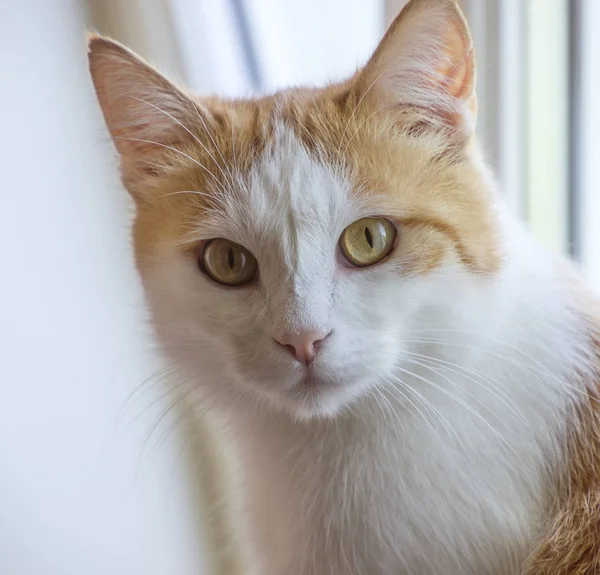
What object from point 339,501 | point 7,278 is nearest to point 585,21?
point 339,501

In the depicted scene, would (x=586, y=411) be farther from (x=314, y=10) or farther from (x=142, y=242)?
(x=314, y=10)

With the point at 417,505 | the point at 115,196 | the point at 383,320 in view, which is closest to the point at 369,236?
the point at 383,320

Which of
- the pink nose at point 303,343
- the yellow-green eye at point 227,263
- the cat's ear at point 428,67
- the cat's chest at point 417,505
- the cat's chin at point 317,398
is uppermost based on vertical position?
the cat's ear at point 428,67

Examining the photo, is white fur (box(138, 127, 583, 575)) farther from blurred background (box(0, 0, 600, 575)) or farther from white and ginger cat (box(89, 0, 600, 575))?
blurred background (box(0, 0, 600, 575))

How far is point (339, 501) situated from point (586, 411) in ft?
1.14

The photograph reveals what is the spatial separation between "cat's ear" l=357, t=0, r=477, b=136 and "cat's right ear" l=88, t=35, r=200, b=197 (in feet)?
0.87

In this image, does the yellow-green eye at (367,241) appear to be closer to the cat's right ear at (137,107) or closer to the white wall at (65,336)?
the cat's right ear at (137,107)

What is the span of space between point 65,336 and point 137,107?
0.70 metres

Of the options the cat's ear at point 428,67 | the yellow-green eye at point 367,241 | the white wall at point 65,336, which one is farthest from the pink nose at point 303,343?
the white wall at point 65,336

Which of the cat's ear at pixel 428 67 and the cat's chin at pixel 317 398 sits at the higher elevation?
the cat's ear at pixel 428 67

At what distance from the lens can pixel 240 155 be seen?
3.19ft

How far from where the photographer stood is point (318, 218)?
2.88 ft

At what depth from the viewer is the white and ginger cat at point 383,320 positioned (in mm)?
865

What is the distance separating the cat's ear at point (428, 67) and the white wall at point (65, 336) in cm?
75
